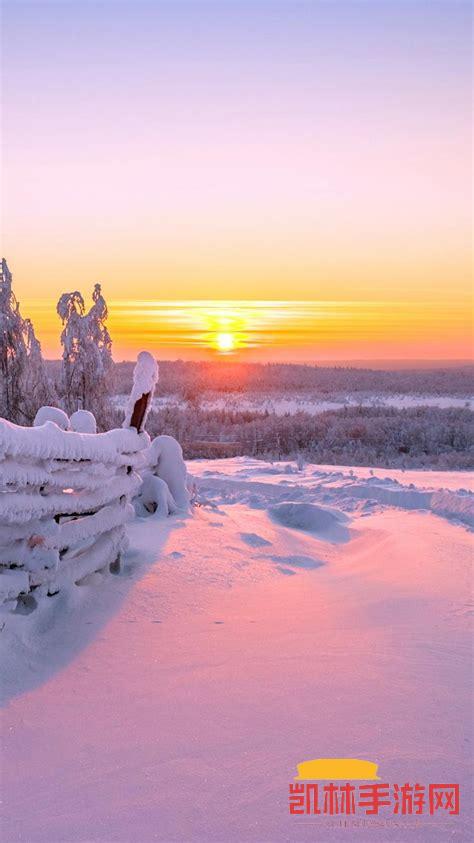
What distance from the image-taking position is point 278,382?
69.1 metres

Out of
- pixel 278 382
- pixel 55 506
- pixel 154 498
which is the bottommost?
pixel 278 382

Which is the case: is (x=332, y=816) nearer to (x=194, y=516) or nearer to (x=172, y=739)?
(x=172, y=739)

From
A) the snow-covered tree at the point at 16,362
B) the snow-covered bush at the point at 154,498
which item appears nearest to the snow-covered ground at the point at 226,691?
the snow-covered bush at the point at 154,498

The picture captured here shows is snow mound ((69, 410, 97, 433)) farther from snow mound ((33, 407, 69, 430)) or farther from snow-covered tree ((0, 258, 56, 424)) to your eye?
snow-covered tree ((0, 258, 56, 424))

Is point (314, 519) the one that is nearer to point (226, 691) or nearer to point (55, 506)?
point (55, 506)

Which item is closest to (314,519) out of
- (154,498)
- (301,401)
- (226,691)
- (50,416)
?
(154,498)

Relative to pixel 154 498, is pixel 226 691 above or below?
below

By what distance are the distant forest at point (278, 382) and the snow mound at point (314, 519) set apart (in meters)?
39.1

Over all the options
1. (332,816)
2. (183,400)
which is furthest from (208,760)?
(183,400)

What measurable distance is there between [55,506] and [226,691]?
1.65m

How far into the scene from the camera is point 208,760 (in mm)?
3160

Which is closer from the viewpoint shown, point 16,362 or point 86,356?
point 16,362

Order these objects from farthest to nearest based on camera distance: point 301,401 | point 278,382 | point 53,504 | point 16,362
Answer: point 278,382
point 301,401
point 16,362
point 53,504

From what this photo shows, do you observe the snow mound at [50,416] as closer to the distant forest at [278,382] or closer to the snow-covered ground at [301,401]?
the snow-covered ground at [301,401]
